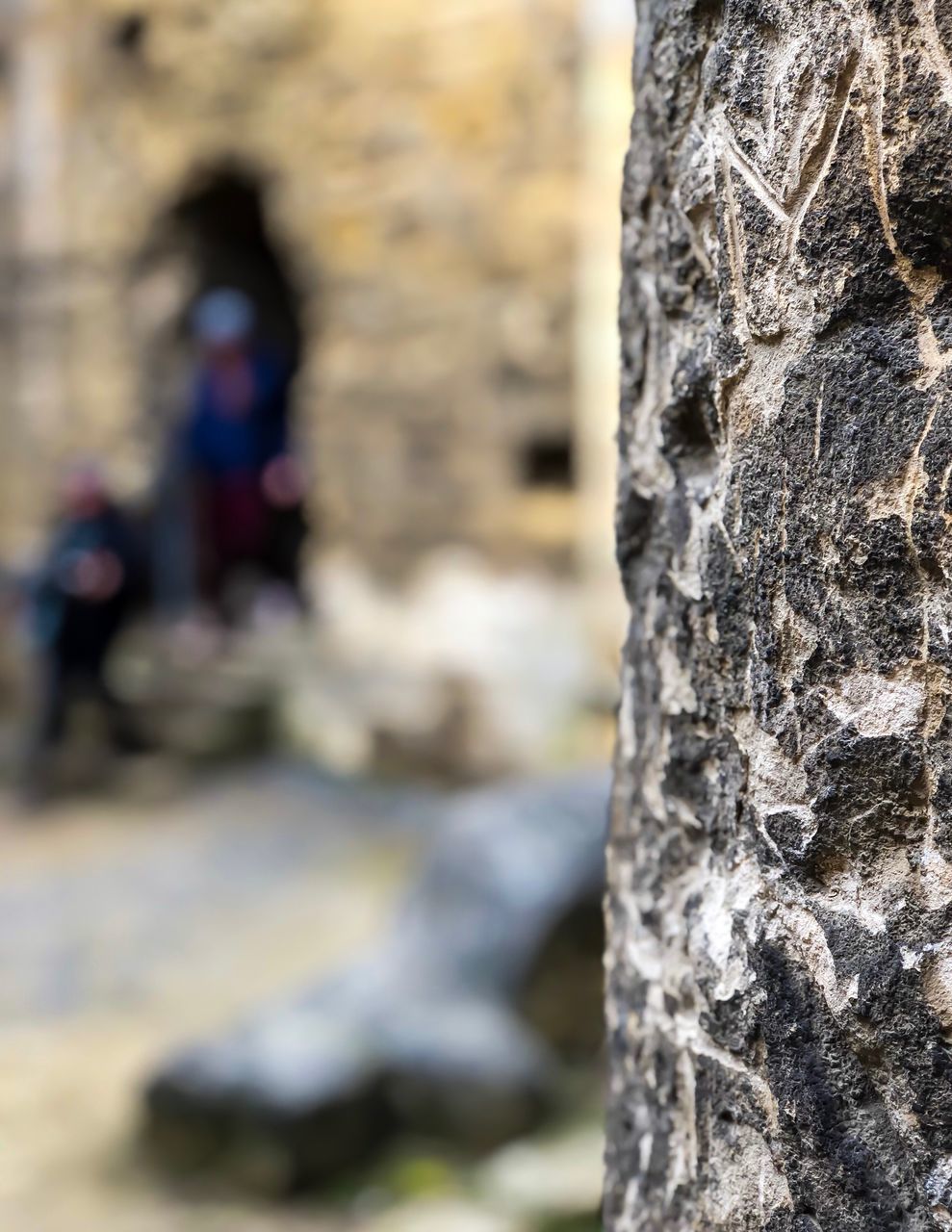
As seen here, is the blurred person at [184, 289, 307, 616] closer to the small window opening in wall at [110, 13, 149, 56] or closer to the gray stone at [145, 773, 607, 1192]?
the small window opening in wall at [110, 13, 149, 56]

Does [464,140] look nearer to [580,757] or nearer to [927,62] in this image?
[580,757]

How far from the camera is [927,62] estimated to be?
0.57 metres

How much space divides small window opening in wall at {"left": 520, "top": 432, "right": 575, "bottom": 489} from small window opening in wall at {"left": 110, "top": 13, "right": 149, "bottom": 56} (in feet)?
7.79

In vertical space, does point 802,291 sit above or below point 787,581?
above

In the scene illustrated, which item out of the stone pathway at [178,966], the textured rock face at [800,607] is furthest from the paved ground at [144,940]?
the textured rock face at [800,607]

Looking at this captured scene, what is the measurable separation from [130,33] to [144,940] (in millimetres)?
3735

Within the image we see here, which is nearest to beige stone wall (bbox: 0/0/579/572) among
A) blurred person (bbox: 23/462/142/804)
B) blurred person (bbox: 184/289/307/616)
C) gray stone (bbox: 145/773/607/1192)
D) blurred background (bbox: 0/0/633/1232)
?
blurred background (bbox: 0/0/633/1232)

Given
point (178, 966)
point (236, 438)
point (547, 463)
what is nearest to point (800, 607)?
point (178, 966)

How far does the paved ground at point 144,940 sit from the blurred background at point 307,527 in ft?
0.05

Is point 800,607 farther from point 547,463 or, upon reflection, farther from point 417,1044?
→ point 547,463

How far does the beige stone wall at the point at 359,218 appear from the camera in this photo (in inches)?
185

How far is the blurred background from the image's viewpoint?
3.19 m

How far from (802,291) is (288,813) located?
413cm

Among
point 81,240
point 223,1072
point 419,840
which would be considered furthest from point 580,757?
point 81,240
